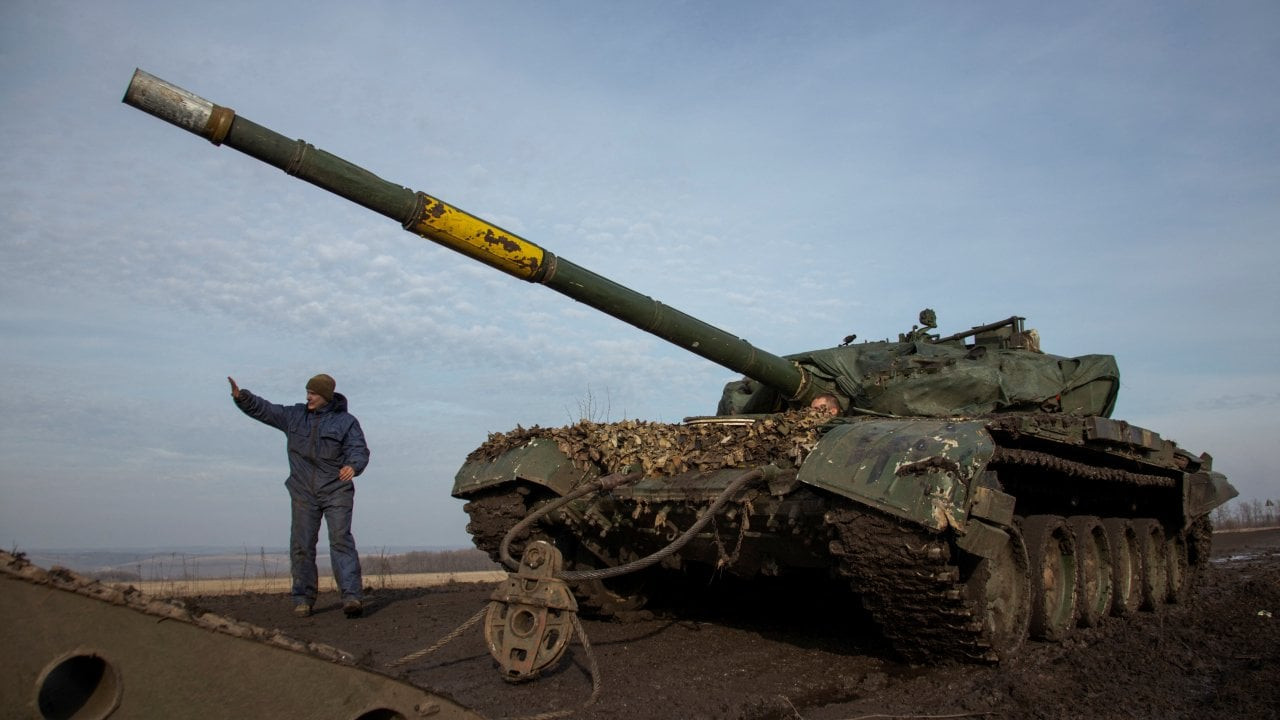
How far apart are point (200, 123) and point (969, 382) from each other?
215 inches

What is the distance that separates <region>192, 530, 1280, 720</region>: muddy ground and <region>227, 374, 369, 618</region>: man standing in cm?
34

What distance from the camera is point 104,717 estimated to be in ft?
7.09

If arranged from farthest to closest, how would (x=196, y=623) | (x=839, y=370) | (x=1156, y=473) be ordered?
1. (x=1156, y=473)
2. (x=839, y=370)
3. (x=196, y=623)

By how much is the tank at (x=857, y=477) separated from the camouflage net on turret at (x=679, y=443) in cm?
2

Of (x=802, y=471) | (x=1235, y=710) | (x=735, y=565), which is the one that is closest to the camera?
(x=1235, y=710)

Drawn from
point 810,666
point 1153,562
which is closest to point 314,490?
point 810,666

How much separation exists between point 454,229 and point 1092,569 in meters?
5.73

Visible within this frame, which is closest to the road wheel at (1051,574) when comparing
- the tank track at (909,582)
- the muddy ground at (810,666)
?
the muddy ground at (810,666)

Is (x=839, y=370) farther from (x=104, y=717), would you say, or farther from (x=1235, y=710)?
(x=104, y=717)

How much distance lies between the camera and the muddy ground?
478cm

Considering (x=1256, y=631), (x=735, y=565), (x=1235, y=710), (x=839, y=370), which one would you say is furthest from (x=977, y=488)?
(x=1256, y=631)

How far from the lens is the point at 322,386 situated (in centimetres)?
773

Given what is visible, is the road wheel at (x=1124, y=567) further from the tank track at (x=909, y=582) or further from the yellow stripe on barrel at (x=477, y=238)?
the yellow stripe on barrel at (x=477, y=238)

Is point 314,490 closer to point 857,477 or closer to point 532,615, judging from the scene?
point 532,615
